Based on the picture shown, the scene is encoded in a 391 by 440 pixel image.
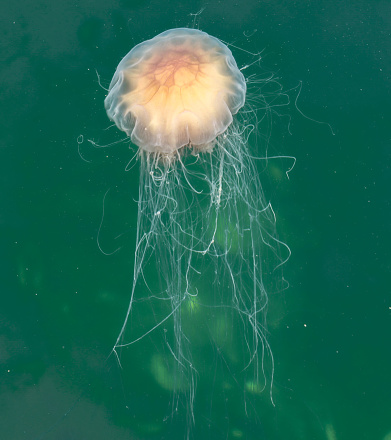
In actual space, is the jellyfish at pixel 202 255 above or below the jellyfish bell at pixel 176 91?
below

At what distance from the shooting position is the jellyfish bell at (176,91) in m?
3.63

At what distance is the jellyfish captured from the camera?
3941mm

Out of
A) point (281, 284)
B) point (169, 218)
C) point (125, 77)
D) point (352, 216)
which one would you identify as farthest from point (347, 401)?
point (125, 77)


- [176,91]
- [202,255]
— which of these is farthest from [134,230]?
[176,91]

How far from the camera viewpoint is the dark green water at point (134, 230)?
3938mm

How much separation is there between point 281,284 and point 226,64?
1809 mm

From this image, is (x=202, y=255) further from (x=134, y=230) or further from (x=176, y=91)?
(x=176, y=91)

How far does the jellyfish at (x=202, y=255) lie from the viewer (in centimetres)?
394

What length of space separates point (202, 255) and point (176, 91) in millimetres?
1343

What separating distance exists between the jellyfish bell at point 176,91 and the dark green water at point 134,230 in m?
0.36

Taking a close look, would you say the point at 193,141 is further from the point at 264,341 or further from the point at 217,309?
the point at 264,341

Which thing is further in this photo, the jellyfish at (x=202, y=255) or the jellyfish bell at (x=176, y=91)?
the jellyfish at (x=202, y=255)

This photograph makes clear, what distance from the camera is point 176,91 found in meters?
3.61

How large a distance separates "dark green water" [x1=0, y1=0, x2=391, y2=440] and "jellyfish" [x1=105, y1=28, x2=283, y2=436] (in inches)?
4.9
